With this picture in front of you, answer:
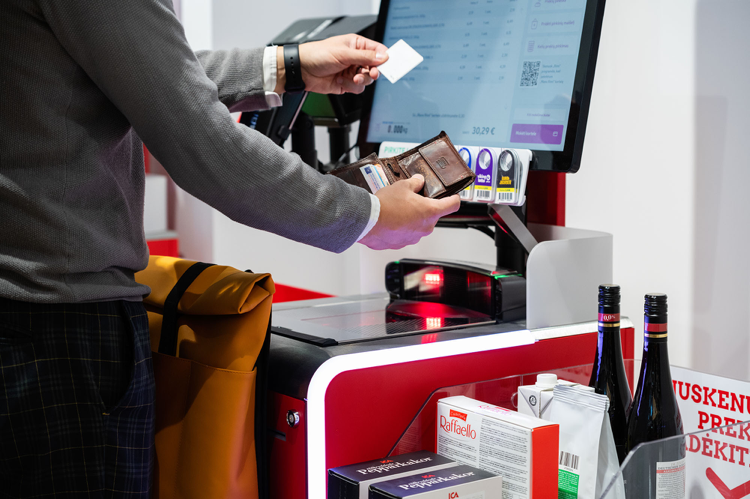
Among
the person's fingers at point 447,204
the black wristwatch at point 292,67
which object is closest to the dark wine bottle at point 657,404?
the person's fingers at point 447,204

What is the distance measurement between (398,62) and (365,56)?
0.05 meters

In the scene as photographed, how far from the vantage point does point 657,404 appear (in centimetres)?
98

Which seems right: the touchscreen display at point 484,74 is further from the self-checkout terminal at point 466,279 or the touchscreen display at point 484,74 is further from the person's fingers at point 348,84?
the person's fingers at point 348,84

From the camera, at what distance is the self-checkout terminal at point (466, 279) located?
984 mm

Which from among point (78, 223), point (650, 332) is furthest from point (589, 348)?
point (78, 223)

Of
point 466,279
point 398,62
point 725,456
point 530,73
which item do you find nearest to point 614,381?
point 725,456

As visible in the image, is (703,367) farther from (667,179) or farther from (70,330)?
(70,330)

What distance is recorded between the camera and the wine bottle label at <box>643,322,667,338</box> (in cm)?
92

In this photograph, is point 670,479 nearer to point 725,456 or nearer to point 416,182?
point 725,456

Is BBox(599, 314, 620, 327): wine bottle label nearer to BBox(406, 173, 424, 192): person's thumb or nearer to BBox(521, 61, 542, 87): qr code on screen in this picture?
BBox(406, 173, 424, 192): person's thumb

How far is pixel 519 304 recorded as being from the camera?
1.21 metres

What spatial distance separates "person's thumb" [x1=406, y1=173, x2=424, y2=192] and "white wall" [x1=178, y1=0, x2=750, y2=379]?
0.70 m

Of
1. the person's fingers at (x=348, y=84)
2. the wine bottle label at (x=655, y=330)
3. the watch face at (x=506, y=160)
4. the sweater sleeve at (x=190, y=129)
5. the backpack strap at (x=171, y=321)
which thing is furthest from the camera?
the person's fingers at (x=348, y=84)

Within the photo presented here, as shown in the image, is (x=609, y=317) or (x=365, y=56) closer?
(x=609, y=317)
